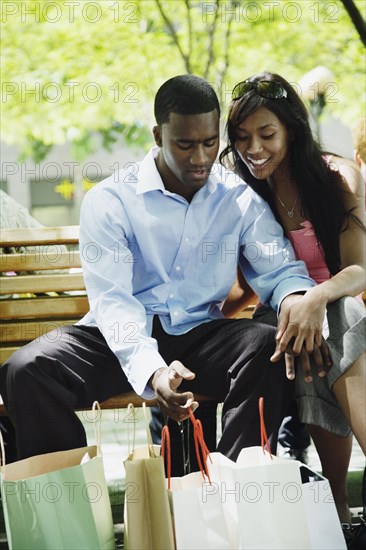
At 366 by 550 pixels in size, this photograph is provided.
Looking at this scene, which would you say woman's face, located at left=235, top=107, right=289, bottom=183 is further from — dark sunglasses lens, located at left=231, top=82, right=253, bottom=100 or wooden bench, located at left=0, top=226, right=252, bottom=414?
wooden bench, located at left=0, top=226, right=252, bottom=414

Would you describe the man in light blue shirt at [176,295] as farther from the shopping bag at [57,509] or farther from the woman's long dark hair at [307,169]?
the shopping bag at [57,509]

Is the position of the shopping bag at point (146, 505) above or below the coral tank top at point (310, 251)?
below

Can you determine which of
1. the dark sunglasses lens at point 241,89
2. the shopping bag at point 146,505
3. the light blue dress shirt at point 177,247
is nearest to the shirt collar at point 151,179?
the light blue dress shirt at point 177,247

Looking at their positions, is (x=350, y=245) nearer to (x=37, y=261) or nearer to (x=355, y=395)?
(x=355, y=395)

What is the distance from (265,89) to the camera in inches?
154

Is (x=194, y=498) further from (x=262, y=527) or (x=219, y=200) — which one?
(x=219, y=200)

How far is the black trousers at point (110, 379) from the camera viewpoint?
343 centimetres

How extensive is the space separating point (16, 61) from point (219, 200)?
9.14 meters

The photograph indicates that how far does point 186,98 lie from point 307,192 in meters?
0.66

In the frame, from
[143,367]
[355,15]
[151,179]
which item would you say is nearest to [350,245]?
[151,179]

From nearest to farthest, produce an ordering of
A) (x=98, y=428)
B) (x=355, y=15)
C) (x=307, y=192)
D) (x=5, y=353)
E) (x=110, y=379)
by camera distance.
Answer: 1. (x=98, y=428)
2. (x=110, y=379)
3. (x=307, y=192)
4. (x=5, y=353)
5. (x=355, y=15)

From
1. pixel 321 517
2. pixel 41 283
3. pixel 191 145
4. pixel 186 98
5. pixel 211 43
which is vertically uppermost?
pixel 211 43

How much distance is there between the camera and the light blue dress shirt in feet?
12.5

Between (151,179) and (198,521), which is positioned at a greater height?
(151,179)
